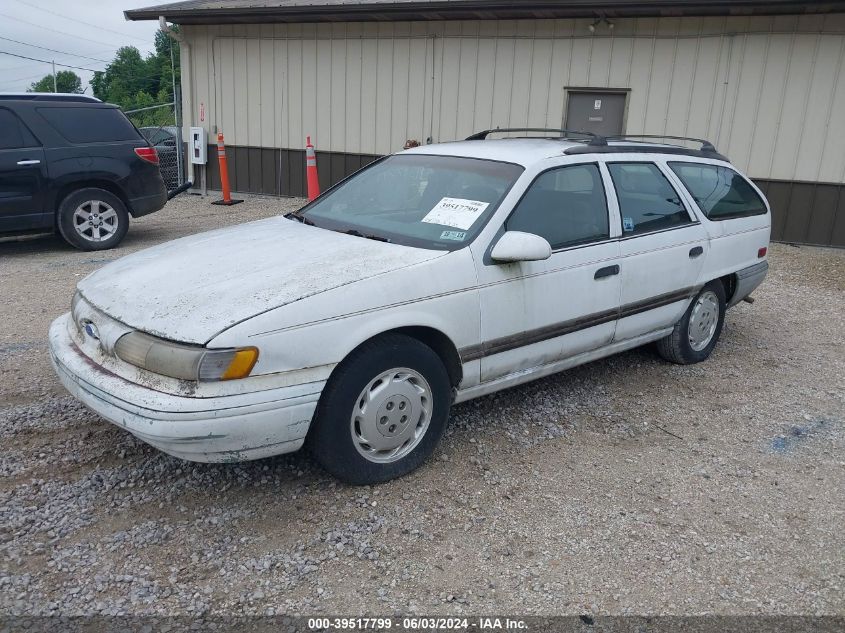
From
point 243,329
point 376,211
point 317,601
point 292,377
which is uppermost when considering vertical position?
point 376,211

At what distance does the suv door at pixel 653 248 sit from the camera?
4.40m

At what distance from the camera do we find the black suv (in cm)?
777

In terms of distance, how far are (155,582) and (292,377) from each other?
927 mm

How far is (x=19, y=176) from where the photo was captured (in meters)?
7.71

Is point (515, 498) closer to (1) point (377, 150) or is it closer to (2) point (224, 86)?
(1) point (377, 150)

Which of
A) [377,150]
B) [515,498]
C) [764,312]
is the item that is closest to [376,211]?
[515,498]

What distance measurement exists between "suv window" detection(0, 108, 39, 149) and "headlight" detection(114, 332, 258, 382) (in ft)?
20.1

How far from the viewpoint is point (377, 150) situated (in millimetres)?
12102

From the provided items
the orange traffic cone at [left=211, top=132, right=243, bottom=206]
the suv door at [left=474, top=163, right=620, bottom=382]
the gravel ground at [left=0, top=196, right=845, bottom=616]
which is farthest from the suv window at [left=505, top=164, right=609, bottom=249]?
the orange traffic cone at [left=211, top=132, right=243, bottom=206]

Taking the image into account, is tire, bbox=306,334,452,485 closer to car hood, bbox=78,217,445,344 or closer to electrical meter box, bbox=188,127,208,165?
car hood, bbox=78,217,445,344

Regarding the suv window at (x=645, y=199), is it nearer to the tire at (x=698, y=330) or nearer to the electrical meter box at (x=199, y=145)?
the tire at (x=698, y=330)

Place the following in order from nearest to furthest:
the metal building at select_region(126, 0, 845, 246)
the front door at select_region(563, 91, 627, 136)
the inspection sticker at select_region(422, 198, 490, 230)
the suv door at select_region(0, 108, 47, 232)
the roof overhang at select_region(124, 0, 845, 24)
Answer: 1. the inspection sticker at select_region(422, 198, 490, 230)
2. the suv door at select_region(0, 108, 47, 232)
3. the roof overhang at select_region(124, 0, 845, 24)
4. the metal building at select_region(126, 0, 845, 246)
5. the front door at select_region(563, 91, 627, 136)

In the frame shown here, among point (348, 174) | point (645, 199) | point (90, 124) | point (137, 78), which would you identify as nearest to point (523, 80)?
point (348, 174)

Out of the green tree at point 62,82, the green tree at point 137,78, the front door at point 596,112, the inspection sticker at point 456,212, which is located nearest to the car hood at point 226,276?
the inspection sticker at point 456,212
